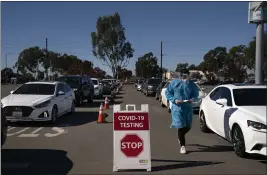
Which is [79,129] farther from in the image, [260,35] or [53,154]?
[260,35]

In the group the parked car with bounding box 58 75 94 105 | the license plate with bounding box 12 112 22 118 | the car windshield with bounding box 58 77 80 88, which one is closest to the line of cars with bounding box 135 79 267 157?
the license plate with bounding box 12 112 22 118

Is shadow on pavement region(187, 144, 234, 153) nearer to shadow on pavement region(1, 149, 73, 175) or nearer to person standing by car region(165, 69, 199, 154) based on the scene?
person standing by car region(165, 69, 199, 154)

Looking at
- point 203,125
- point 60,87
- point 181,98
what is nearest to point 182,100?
point 181,98

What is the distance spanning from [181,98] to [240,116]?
123cm

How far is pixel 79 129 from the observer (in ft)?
36.0

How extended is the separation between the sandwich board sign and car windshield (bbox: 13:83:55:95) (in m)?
7.35

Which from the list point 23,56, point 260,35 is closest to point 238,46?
point 23,56

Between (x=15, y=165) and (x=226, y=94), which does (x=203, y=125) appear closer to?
(x=226, y=94)

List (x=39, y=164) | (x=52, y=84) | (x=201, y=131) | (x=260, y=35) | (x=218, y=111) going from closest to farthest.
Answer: (x=39, y=164), (x=218, y=111), (x=201, y=131), (x=52, y=84), (x=260, y=35)

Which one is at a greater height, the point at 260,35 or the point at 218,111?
the point at 260,35

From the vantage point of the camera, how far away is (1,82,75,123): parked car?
11.2 meters

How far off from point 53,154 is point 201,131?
485 centimetres

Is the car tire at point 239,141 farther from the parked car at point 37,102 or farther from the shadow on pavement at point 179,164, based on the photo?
the parked car at point 37,102

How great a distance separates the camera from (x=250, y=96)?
837 cm
